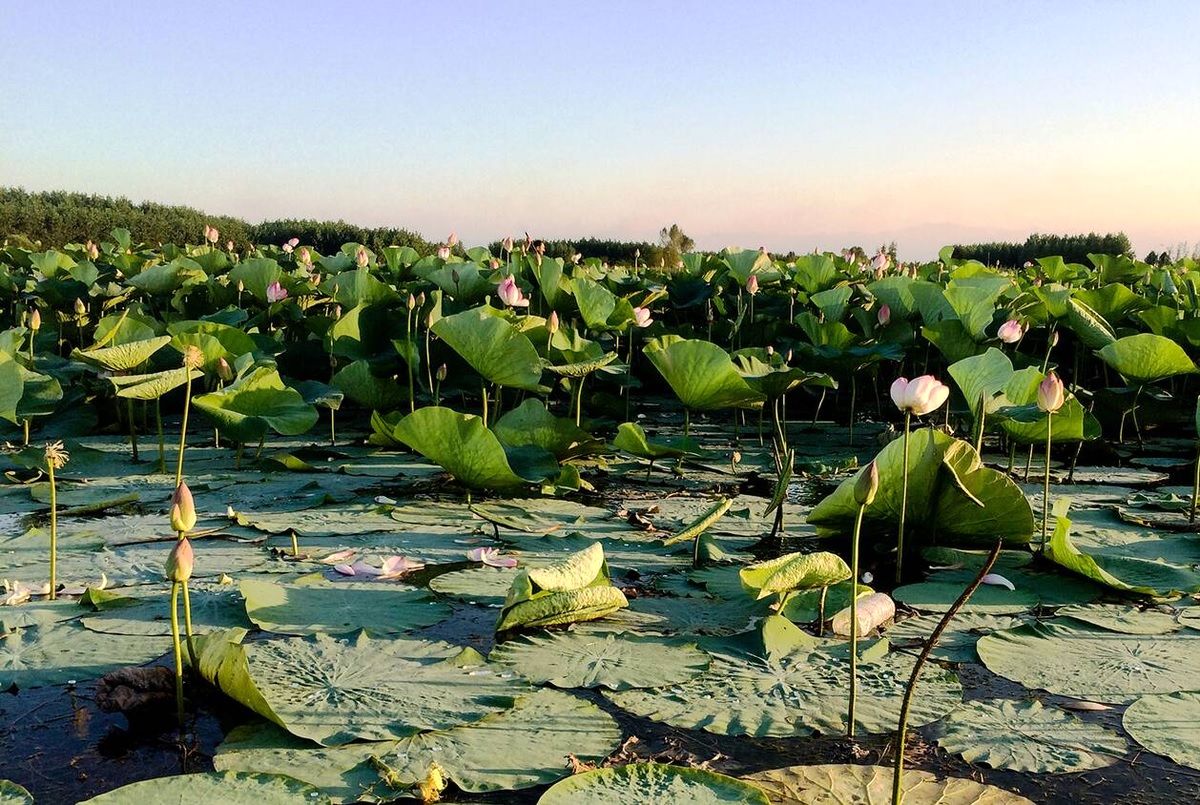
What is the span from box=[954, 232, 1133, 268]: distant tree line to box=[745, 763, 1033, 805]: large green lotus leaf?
1701 centimetres

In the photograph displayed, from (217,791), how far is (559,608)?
28.9 inches

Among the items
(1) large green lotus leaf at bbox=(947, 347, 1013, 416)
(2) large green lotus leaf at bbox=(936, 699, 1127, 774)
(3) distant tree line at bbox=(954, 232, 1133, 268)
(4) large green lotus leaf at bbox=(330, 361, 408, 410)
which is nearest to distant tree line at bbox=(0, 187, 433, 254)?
(3) distant tree line at bbox=(954, 232, 1133, 268)

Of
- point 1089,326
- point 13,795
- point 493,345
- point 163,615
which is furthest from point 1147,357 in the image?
point 13,795

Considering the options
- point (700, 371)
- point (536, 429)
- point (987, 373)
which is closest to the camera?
point (987, 373)

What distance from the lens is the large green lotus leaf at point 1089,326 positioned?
4.05 m

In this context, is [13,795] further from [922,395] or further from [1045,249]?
[1045,249]

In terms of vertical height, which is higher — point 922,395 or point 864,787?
point 922,395

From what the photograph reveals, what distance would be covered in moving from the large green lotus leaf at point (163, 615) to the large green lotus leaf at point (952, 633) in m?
1.26

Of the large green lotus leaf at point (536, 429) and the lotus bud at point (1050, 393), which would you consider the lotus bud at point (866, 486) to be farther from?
the large green lotus leaf at point (536, 429)

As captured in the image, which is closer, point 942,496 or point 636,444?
point 942,496

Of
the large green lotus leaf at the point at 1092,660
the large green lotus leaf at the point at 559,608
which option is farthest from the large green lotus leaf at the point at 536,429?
the large green lotus leaf at the point at 1092,660

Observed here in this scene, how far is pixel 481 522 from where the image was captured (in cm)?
282

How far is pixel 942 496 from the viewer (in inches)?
91.0

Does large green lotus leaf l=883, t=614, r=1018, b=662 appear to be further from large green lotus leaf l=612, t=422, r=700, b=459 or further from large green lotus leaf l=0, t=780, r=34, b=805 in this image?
large green lotus leaf l=0, t=780, r=34, b=805
